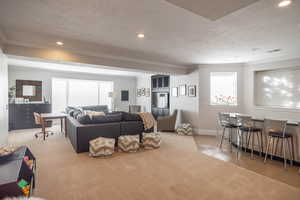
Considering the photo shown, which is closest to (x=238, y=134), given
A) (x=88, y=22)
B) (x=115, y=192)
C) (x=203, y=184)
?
(x=203, y=184)

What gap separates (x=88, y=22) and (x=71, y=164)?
2.74 metres

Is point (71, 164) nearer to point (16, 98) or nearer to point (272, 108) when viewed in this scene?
point (16, 98)

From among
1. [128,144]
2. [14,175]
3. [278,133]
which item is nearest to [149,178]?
[128,144]

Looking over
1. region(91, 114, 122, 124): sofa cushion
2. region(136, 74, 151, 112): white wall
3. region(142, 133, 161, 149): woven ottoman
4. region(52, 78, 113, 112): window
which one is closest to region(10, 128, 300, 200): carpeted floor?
region(142, 133, 161, 149): woven ottoman

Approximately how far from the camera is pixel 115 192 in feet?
7.19

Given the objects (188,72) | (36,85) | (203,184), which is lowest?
(203,184)

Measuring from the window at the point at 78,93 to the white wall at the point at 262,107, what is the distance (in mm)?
6155

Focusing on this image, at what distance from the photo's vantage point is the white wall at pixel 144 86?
856 cm

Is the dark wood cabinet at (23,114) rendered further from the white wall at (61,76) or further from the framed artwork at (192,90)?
the framed artwork at (192,90)

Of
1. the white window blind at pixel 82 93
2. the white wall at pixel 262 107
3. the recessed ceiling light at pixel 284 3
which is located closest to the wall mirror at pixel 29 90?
the white window blind at pixel 82 93

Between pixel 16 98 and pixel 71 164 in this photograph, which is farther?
pixel 16 98

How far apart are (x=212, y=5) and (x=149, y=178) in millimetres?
2614

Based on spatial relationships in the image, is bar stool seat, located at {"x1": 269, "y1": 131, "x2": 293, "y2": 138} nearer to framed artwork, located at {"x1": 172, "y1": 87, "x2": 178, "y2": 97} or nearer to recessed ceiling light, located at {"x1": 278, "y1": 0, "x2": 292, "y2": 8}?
recessed ceiling light, located at {"x1": 278, "y1": 0, "x2": 292, "y2": 8}

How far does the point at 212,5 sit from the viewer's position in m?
1.54
